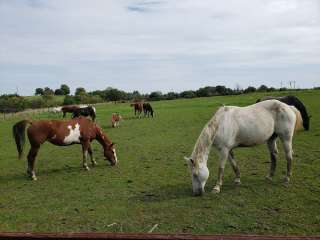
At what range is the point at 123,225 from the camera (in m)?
5.77

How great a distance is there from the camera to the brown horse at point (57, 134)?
9.75 meters

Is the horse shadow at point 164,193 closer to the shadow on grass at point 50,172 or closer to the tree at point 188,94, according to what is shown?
the shadow on grass at point 50,172

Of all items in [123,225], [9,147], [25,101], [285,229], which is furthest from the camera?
[25,101]

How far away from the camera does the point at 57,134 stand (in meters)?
10.1

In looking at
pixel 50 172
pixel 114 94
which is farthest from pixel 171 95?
pixel 50 172

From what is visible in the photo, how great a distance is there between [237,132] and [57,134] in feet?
17.0

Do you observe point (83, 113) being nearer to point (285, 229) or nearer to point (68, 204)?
point (68, 204)

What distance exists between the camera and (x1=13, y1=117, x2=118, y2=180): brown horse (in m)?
9.75

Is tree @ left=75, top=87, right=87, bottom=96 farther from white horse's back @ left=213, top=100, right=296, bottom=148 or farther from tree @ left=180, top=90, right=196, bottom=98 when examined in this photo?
white horse's back @ left=213, top=100, right=296, bottom=148

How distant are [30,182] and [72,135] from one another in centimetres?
180

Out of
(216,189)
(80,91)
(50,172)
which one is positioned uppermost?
(80,91)

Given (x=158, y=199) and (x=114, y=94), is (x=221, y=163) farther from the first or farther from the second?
(x=114, y=94)

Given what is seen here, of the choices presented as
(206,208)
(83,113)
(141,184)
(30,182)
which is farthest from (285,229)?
(83,113)

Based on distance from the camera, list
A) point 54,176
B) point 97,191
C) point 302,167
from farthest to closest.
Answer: point 54,176 < point 302,167 < point 97,191
